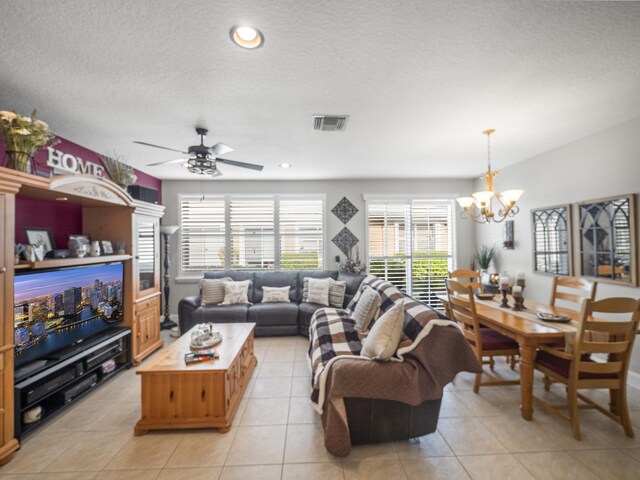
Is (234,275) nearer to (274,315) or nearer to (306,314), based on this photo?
(274,315)

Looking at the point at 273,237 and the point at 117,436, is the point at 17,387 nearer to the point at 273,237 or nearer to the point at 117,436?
the point at 117,436

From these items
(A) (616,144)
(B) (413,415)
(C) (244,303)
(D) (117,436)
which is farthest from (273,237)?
(A) (616,144)

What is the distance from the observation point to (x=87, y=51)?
163cm

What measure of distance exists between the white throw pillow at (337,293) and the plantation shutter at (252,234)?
138cm

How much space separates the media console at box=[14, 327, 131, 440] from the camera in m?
1.94

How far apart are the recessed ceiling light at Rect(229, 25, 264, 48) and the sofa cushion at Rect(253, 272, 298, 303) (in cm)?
364

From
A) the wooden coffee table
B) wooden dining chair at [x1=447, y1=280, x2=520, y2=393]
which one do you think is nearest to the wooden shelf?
the wooden coffee table

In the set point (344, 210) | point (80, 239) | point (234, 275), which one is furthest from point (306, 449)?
point (344, 210)

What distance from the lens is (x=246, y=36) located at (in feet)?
4.99

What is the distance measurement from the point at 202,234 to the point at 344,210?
2.77m

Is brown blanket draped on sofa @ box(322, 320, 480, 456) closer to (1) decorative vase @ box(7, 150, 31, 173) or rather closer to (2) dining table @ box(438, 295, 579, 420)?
(2) dining table @ box(438, 295, 579, 420)

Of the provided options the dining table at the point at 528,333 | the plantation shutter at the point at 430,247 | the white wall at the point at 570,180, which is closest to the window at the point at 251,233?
the plantation shutter at the point at 430,247

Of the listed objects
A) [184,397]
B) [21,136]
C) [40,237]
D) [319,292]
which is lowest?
[184,397]

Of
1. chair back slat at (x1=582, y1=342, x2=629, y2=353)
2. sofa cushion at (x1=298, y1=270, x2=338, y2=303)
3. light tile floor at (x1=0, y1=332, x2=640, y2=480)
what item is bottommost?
light tile floor at (x1=0, y1=332, x2=640, y2=480)
